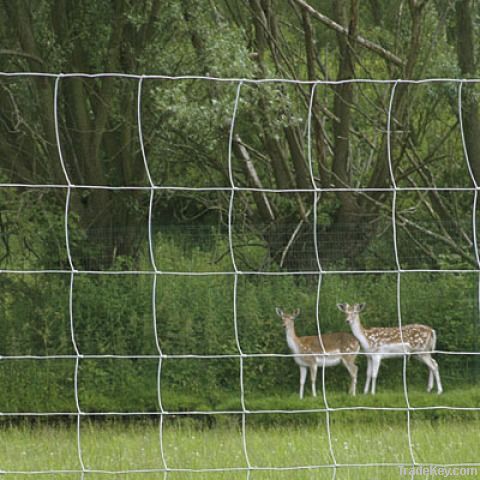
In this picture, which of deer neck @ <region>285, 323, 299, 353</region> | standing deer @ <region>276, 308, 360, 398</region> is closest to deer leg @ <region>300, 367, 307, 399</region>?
standing deer @ <region>276, 308, 360, 398</region>

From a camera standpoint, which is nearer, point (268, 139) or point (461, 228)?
point (461, 228)

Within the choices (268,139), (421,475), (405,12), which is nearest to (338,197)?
(268,139)

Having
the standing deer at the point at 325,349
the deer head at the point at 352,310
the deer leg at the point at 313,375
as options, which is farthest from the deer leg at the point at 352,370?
the deer head at the point at 352,310

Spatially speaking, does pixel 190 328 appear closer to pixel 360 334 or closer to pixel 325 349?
pixel 325 349

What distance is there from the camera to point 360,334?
9570mm

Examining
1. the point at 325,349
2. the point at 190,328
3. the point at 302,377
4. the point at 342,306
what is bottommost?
the point at 302,377

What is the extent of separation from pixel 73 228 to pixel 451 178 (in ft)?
13.1

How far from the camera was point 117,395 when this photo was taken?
969cm

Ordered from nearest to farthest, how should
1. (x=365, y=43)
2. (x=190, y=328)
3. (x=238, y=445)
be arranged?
(x=238, y=445)
(x=190, y=328)
(x=365, y=43)

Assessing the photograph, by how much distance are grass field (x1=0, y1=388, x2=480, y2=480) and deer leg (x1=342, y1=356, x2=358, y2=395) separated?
90 millimetres

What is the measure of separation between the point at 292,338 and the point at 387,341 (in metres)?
0.80

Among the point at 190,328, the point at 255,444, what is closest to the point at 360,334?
the point at 190,328

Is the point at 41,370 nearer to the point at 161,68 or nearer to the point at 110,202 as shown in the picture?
the point at 110,202

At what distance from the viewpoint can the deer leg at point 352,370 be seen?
9.65 m
